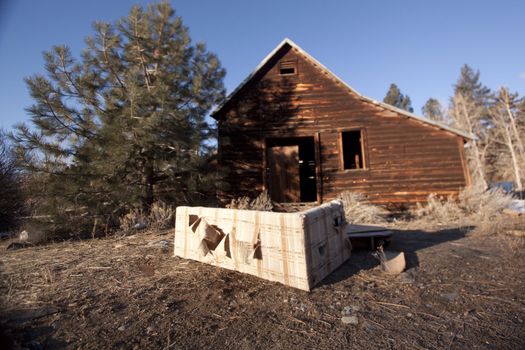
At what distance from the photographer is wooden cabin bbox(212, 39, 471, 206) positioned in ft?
30.0

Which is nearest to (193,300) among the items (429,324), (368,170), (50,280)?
(50,280)

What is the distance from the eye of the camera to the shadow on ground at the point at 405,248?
3544mm

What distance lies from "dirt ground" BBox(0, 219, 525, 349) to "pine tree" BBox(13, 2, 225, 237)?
8.68 ft

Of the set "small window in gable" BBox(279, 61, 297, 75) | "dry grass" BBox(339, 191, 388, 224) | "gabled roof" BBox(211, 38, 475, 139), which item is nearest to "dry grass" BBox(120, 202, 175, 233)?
"gabled roof" BBox(211, 38, 475, 139)

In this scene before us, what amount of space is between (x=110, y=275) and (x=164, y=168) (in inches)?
165

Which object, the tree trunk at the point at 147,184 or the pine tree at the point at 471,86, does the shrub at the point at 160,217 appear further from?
the pine tree at the point at 471,86

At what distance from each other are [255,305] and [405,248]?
349cm

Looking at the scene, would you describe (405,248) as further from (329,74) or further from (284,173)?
(329,74)

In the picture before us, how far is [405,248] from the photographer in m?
4.66

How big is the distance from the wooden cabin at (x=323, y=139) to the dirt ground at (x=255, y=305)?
5309mm

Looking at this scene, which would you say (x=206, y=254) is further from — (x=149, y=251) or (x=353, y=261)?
(x=353, y=261)

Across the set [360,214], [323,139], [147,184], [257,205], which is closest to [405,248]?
[360,214]

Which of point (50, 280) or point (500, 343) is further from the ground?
point (50, 280)

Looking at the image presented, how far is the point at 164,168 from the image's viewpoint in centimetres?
727
